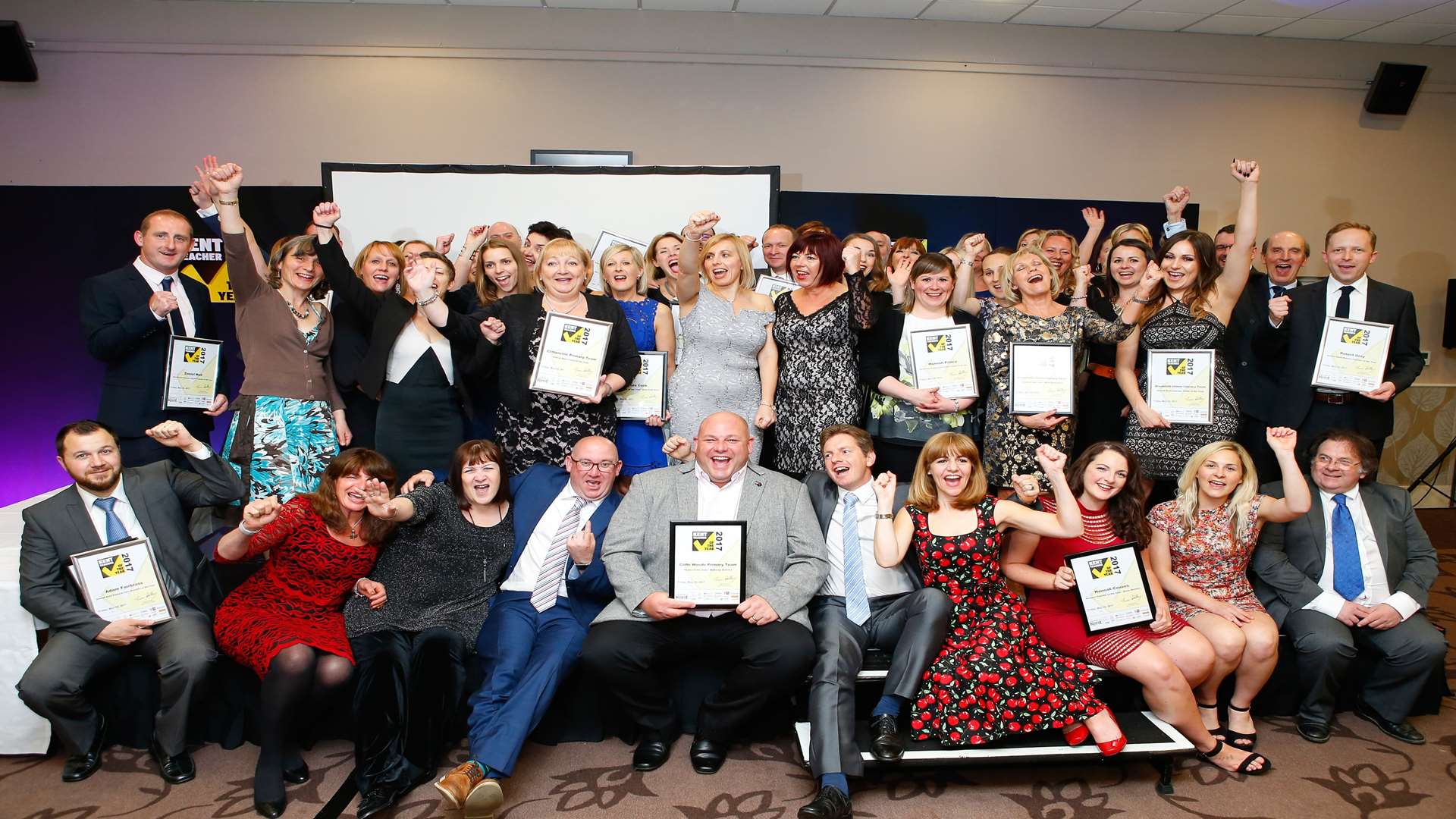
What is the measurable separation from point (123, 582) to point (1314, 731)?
4.06 meters

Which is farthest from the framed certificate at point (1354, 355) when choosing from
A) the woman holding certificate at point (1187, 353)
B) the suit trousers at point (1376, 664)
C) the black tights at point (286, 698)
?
the black tights at point (286, 698)

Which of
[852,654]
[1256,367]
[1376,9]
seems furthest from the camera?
[1376,9]

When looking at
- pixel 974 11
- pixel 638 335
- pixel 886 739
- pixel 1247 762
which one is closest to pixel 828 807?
pixel 886 739

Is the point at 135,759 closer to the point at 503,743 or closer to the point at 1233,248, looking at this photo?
the point at 503,743

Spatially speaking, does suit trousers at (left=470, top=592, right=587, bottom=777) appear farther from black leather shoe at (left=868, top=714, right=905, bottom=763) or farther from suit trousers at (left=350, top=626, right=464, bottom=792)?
black leather shoe at (left=868, top=714, right=905, bottom=763)

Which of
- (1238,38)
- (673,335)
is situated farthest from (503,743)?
(1238,38)

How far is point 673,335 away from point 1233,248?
2304mm

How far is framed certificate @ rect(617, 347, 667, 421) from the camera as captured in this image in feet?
11.7

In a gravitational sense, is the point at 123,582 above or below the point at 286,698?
above

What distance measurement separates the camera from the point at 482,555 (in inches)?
119

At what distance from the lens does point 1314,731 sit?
118 inches

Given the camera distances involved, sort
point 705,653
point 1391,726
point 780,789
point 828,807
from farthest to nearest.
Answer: point 1391,726 < point 705,653 < point 780,789 < point 828,807

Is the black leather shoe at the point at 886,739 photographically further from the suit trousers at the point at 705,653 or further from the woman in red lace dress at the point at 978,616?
the suit trousers at the point at 705,653

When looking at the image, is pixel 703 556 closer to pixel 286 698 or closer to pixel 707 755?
pixel 707 755
